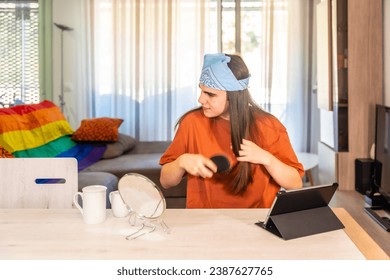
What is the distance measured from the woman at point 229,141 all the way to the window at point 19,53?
147 inches

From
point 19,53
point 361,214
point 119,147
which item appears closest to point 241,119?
point 361,214

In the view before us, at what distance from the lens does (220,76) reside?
68.8 inches

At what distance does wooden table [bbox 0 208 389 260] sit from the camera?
45.6 inches

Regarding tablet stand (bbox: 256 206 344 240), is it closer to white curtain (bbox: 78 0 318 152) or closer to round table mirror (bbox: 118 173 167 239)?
round table mirror (bbox: 118 173 167 239)

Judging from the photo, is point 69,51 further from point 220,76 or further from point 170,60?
point 220,76

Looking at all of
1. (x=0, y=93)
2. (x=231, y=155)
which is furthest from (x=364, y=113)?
(x=0, y=93)

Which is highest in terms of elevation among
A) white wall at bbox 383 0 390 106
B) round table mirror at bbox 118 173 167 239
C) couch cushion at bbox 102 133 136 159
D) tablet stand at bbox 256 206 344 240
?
white wall at bbox 383 0 390 106

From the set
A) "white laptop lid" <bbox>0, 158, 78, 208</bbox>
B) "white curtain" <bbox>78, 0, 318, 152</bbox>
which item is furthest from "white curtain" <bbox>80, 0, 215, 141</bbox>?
"white laptop lid" <bbox>0, 158, 78, 208</bbox>

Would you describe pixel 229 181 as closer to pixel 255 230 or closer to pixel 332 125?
pixel 255 230

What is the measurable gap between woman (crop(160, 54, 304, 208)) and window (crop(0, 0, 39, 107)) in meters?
3.74

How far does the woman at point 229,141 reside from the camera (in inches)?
69.1

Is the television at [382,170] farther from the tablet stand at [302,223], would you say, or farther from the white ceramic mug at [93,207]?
the white ceramic mug at [93,207]

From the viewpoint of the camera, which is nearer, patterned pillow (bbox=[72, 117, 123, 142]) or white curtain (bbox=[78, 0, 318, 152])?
patterned pillow (bbox=[72, 117, 123, 142])
